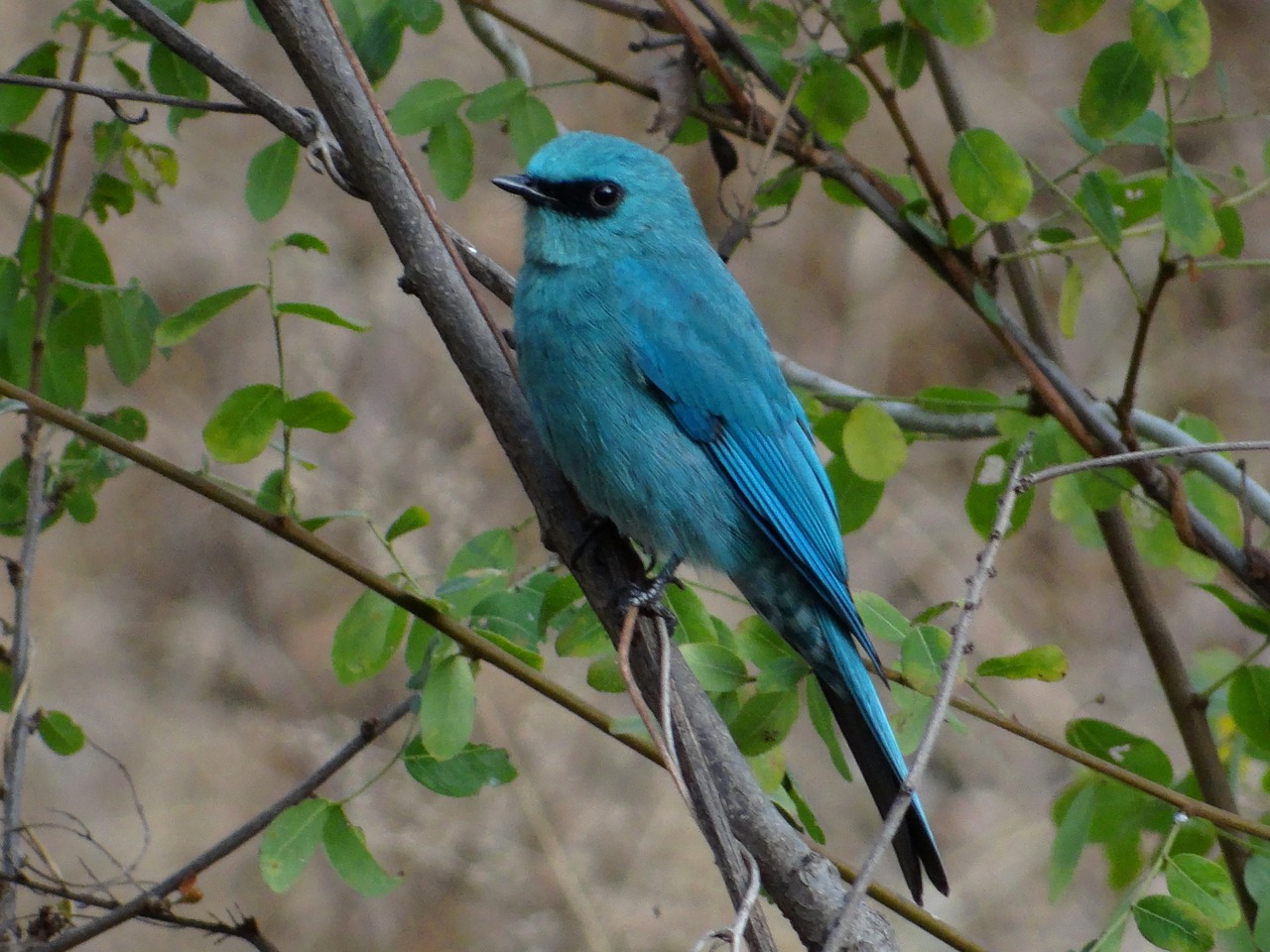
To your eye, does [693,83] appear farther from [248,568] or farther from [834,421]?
[248,568]

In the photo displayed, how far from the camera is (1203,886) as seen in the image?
2.17 meters

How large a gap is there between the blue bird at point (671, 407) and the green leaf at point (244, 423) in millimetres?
560

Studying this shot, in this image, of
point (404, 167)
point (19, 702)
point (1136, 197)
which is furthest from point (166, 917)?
point (1136, 197)

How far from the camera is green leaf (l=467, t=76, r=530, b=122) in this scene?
3.08 metres

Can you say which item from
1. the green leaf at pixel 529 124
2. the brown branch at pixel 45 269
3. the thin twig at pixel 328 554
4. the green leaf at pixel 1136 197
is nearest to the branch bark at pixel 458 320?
the thin twig at pixel 328 554

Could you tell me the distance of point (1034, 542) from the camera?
9016 mm

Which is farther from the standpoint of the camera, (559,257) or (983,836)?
(983,836)

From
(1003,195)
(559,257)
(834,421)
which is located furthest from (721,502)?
(1003,195)

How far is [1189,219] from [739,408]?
3.38 feet

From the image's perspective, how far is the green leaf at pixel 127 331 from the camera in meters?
2.79

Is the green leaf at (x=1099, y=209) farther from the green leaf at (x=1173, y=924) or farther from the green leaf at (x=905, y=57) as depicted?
the green leaf at (x=1173, y=924)

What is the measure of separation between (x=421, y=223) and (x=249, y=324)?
5646 millimetres

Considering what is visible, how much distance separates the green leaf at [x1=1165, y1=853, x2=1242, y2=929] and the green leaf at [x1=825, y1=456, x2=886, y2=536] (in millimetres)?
1035

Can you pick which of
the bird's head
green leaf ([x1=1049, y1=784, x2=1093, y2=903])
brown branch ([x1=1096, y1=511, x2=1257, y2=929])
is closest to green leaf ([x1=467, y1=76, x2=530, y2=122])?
the bird's head
